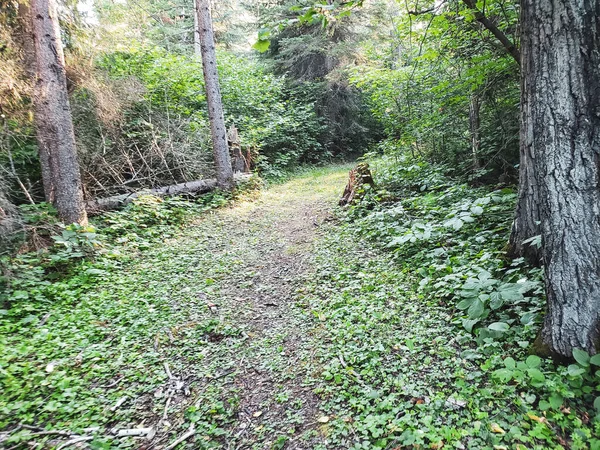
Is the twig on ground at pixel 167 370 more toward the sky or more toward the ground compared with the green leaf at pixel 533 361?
more toward the ground

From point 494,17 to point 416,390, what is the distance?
5.32 m

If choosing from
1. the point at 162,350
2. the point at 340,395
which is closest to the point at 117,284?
the point at 162,350

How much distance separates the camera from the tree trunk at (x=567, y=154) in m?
1.93

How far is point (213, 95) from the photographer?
354 inches

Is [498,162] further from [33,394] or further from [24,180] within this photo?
[24,180]

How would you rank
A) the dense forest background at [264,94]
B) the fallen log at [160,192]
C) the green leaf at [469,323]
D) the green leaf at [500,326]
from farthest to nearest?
the fallen log at [160,192]
the dense forest background at [264,94]
the green leaf at [469,323]
the green leaf at [500,326]

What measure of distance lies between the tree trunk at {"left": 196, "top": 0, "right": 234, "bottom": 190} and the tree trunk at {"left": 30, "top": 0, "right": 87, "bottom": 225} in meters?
3.79

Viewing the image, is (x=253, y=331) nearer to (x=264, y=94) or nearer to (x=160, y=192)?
(x=160, y=192)

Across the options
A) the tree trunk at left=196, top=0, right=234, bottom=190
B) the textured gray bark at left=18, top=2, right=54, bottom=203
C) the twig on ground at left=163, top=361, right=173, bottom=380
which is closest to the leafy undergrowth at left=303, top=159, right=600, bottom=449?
the twig on ground at left=163, top=361, right=173, bottom=380

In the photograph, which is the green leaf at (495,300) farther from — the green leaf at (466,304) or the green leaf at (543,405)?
the green leaf at (543,405)

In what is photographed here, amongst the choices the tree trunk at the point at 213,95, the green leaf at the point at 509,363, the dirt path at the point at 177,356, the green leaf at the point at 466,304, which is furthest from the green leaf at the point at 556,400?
the tree trunk at the point at 213,95

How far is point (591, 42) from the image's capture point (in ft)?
6.26

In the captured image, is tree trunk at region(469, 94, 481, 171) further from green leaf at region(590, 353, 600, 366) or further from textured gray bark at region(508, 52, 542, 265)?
green leaf at region(590, 353, 600, 366)

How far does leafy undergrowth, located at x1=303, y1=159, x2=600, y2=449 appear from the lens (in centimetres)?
196
